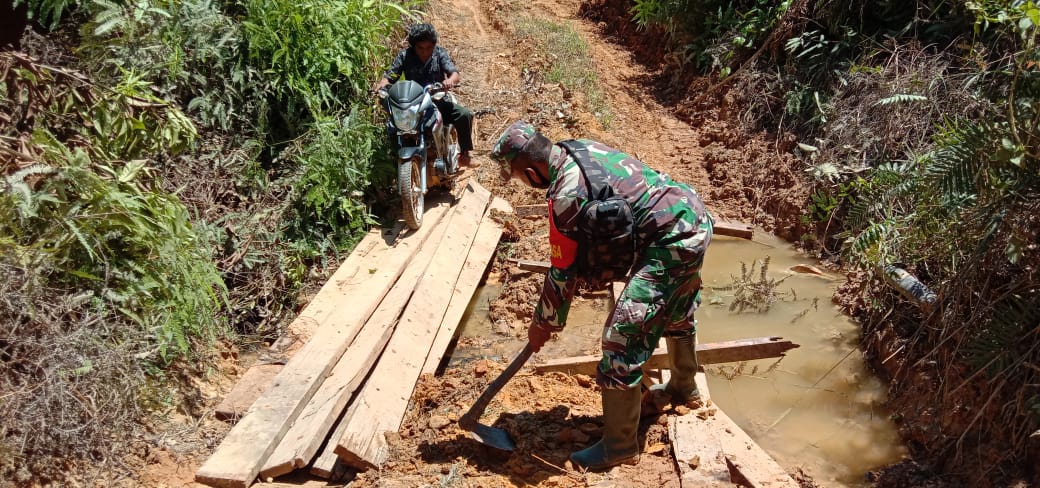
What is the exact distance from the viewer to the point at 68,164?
12.5ft

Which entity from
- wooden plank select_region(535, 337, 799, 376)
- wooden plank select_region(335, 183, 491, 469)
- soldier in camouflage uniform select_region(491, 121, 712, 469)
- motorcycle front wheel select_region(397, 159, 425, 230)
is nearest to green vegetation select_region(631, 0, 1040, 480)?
wooden plank select_region(535, 337, 799, 376)

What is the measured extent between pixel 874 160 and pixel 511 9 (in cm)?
858

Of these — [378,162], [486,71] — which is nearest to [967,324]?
[378,162]

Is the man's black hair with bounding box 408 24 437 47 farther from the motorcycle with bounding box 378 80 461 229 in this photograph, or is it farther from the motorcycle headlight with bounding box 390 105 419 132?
the motorcycle headlight with bounding box 390 105 419 132

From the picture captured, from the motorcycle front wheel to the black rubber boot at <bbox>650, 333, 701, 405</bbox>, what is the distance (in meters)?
2.75

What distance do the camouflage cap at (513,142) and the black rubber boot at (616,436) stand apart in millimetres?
1169

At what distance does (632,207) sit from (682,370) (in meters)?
1.06

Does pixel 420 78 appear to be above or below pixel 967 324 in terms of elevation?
above

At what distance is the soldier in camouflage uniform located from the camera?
310cm

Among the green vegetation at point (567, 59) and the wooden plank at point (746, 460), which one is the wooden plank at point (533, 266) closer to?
the wooden plank at point (746, 460)

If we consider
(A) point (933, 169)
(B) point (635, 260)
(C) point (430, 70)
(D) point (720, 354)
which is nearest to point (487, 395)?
(B) point (635, 260)

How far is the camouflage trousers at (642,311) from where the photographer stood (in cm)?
309

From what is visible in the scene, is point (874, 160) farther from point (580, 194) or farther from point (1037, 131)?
point (580, 194)

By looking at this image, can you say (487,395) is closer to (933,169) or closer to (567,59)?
(933,169)
